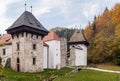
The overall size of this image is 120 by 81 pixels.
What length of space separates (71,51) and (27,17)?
14.8 metres

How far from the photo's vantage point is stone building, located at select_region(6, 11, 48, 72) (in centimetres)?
4022

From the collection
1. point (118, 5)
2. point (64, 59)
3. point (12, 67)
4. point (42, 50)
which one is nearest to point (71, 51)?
point (64, 59)

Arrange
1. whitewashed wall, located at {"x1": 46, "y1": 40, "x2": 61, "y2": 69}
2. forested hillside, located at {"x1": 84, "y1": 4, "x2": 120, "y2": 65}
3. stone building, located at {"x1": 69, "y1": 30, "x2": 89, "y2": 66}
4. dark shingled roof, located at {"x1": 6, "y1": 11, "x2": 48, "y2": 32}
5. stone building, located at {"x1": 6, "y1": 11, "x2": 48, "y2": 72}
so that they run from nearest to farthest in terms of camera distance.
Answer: stone building, located at {"x1": 6, "y1": 11, "x2": 48, "y2": 72}
dark shingled roof, located at {"x1": 6, "y1": 11, "x2": 48, "y2": 32}
whitewashed wall, located at {"x1": 46, "y1": 40, "x2": 61, "y2": 69}
stone building, located at {"x1": 69, "y1": 30, "x2": 89, "y2": 66}
forested hillside, located at {"x1": 84, "y1": 4, "x2": 120, "y2": 65}

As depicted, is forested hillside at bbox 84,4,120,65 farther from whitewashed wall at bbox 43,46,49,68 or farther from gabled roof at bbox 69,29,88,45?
whitewashed wall at bbox 43,46,49,68

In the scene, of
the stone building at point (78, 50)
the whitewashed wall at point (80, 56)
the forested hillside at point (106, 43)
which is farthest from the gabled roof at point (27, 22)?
the forested hillside at point (106, 43)

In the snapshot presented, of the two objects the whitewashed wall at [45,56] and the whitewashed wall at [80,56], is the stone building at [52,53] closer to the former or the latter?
the whitewashed wall at [45,56]

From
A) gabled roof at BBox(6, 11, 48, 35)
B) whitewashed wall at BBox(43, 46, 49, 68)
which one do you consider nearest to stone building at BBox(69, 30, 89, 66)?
whitewashed wall at BBox(43, 46, 49, 68)

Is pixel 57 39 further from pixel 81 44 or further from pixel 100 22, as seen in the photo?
pixel 100 22

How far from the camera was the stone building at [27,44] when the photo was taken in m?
40.2

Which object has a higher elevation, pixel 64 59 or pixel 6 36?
pixel 6 36

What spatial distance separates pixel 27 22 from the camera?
1620 inches

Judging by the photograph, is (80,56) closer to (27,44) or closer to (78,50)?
(78,50)

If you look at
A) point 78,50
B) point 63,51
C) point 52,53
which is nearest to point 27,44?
point 52,53

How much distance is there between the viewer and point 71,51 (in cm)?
5425
